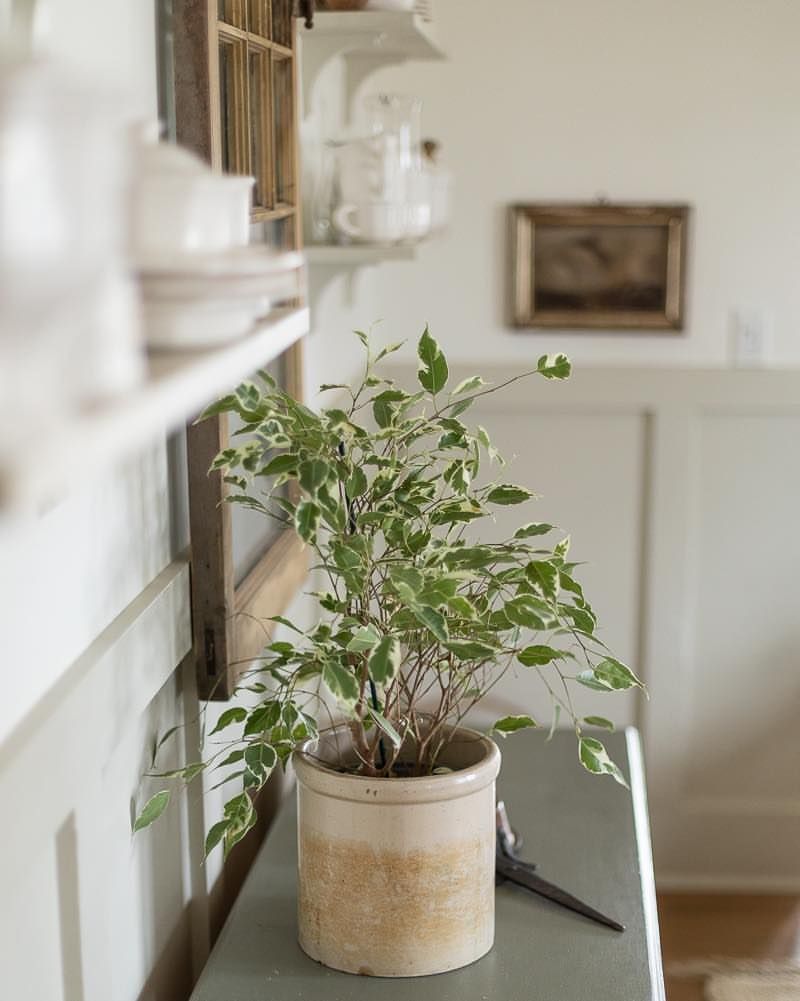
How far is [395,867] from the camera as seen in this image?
3.63 feet

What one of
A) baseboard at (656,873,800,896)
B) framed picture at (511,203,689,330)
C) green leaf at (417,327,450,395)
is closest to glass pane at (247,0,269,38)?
green leaf at (417,327,450,395)

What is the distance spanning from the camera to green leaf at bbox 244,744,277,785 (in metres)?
1.09

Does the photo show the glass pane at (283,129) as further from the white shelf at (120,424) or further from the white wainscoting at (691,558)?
the white wainscoting at (691,558)

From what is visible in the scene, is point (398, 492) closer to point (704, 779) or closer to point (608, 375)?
point (608, 375)

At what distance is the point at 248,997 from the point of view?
1.12 meters

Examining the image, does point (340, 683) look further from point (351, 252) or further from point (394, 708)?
point (351, 252)

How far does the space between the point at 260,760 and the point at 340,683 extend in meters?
0.16

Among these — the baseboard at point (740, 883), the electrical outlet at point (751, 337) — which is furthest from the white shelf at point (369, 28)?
the baseboard at point (740, 883)

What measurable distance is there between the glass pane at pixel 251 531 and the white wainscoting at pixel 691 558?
1244 mm

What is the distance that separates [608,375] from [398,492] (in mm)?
1670

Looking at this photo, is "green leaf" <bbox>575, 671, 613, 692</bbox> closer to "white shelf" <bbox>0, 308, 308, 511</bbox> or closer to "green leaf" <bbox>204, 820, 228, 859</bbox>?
"green leaf" <bbox>204, 820, 228, 859</bbox>

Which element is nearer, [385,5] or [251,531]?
[251,531]

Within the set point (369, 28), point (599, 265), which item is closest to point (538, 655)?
point (369, 28)

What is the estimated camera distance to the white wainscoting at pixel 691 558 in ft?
8.95
